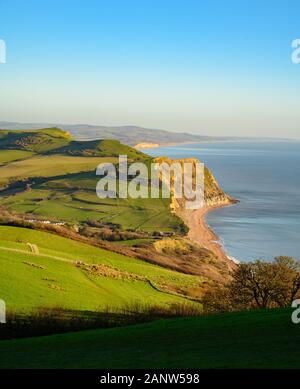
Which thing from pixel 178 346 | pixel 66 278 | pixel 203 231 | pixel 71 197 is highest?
pixel 178 346

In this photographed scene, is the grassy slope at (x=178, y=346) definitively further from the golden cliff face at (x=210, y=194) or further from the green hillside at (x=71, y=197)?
the golden cliff face at (x=210, y=194)

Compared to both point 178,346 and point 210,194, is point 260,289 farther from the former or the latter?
point 210,194

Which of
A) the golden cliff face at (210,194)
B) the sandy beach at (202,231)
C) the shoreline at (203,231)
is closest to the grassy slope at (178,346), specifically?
the shoreline at (203,231)

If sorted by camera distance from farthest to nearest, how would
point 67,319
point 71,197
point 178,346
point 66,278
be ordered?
point 71,197 → point 66,278 → point 67,319 → point 178,346

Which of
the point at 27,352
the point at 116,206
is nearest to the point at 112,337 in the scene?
the point at 27,352

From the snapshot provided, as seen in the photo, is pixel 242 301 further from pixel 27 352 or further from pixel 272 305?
pixel 27 352

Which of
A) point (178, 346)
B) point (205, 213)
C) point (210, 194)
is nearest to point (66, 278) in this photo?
point (178, 346)

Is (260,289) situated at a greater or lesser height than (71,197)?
greater
